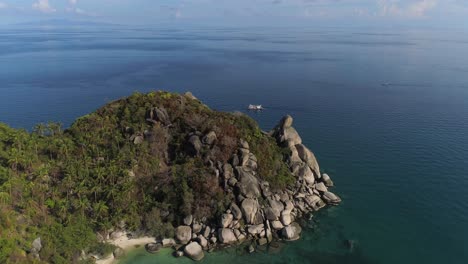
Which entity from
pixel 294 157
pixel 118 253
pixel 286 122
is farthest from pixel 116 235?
pixel 286 122

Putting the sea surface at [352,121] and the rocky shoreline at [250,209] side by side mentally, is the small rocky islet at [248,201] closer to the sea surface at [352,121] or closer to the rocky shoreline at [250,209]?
the rocky shoreline at [250,209]

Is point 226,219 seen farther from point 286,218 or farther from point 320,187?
point 320,187

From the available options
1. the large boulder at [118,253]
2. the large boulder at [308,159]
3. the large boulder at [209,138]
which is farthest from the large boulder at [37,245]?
the large boulder at [308,159]

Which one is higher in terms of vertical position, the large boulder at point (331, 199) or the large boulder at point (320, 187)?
the large boulder at point (320, 187)

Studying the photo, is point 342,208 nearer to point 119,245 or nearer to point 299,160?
point 299,160

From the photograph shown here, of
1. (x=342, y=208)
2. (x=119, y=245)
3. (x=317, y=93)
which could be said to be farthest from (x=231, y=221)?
(x=317, y=93)
